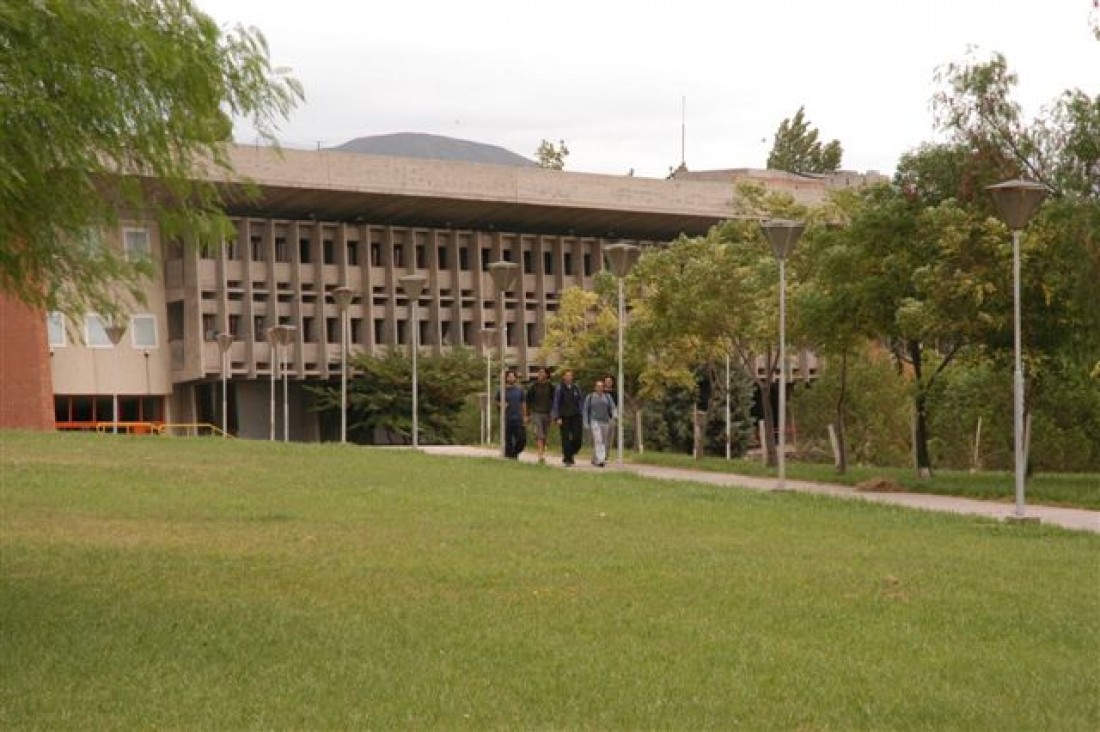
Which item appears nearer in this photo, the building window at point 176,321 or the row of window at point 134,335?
the row of window at point 134,335

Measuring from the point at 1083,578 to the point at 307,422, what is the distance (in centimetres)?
6540

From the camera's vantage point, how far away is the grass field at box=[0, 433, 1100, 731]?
10016 millimetres

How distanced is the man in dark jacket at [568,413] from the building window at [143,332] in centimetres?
3952

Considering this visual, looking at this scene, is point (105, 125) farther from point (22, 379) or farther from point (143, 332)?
point (143, 332)

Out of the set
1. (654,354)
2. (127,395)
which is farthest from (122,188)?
(127,395)

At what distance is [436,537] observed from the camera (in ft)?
62.5

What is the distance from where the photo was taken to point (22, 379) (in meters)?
60.0

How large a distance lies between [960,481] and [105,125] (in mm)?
24582

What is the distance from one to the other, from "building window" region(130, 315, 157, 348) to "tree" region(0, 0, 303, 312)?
201ft

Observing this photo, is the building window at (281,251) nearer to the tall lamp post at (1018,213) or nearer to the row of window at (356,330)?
the row of window at (356,330)

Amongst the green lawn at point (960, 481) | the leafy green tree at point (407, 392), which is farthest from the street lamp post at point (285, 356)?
the green lawn at point (960, 481)

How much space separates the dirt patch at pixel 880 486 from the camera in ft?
104

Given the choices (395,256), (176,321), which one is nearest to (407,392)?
(395,256)

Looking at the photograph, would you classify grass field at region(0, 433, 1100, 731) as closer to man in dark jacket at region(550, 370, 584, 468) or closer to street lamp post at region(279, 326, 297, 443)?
man in dark jacket at region(550, 370, 584, 468)
